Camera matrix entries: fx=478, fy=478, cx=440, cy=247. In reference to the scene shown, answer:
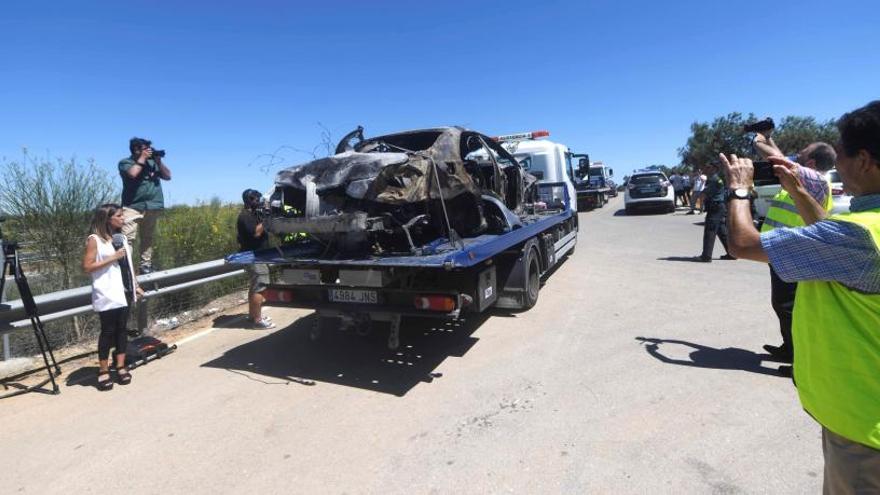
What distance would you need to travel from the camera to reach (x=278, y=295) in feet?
15.6

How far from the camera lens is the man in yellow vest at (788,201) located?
315cm

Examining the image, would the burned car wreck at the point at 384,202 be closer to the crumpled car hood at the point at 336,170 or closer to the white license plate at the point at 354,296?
the crumpled car hood at the point at 336,170

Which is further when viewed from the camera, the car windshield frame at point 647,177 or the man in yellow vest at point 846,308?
the car windshield frame at point 647,177

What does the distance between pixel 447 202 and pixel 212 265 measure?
357 cm

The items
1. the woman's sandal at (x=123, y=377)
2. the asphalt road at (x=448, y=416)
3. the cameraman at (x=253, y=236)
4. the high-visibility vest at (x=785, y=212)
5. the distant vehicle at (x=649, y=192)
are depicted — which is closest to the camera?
the asphalt road at (x=448, y=416)

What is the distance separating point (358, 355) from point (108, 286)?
2.37 meters

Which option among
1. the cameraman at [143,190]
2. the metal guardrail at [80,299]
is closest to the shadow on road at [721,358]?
the metal guardrail at [80,299]

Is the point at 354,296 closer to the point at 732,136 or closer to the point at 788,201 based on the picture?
the point at 788,201

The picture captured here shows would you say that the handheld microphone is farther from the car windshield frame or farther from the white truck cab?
the car windshield frame

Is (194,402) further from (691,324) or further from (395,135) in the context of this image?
(691,324)

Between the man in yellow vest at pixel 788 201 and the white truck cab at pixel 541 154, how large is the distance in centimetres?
702

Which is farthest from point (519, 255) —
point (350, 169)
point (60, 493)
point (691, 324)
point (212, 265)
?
point (60, 493)

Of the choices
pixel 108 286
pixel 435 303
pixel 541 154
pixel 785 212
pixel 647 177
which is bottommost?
pixel 435 303

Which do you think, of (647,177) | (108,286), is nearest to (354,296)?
(108,286)
